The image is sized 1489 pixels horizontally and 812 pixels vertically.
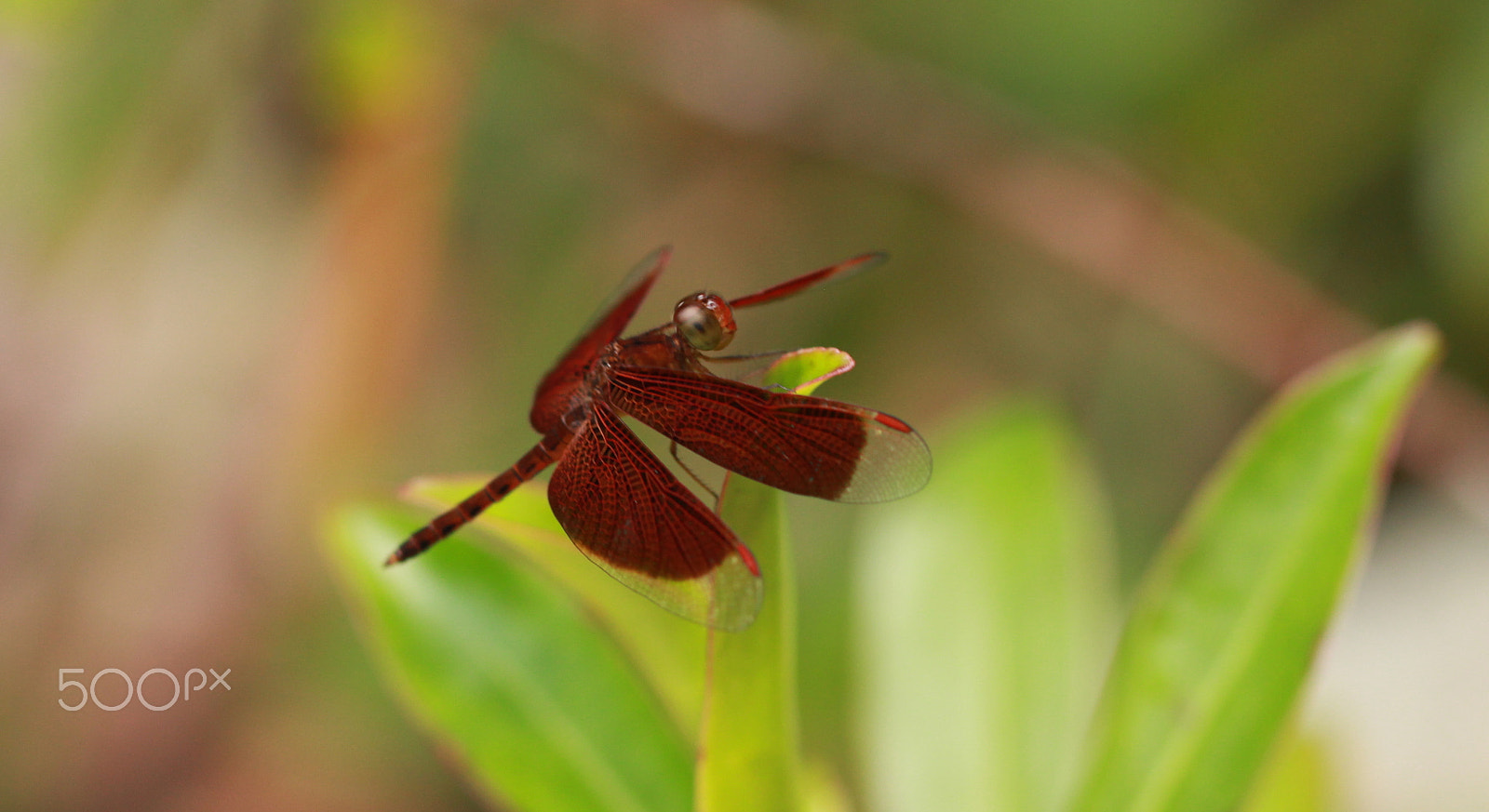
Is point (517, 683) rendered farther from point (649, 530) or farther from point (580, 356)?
point (580, 356)

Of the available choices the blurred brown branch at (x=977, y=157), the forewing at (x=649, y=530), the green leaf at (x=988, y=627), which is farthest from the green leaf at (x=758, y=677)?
the blurred brown branch at (x=977, y=157)

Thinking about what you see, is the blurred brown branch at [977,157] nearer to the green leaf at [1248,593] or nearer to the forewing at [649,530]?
the green leaf at [1248,593]

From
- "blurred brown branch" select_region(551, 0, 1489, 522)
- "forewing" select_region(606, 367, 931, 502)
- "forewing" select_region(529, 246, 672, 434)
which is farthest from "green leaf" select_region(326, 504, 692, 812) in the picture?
"blurred brown branch" select_region(551, 0, 1489, 522)

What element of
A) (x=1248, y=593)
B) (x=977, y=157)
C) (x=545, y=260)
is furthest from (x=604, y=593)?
(x=545, y=260)

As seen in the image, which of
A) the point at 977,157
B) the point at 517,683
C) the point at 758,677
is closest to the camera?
the point at 758,677

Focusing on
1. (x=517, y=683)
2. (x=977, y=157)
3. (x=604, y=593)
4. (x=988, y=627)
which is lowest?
(x=517, y=683)

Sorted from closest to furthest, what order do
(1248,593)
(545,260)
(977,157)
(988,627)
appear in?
(1248,593) → (988,627) → (977,157) → (545,260)

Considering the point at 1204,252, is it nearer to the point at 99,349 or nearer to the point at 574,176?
the point at 574,176
